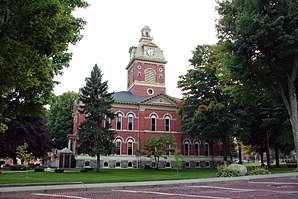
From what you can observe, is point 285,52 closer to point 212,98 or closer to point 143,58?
point 212,98

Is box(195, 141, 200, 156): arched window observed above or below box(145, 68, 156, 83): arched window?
below

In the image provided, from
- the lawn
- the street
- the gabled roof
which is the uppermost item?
the gabled roof

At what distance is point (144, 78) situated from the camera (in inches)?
2016

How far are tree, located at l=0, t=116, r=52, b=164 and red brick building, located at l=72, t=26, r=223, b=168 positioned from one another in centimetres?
454

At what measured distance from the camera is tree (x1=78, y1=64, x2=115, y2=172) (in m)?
32.0

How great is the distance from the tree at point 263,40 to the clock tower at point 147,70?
2804cm

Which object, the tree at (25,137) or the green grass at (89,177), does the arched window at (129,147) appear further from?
the green grass at (89,177)

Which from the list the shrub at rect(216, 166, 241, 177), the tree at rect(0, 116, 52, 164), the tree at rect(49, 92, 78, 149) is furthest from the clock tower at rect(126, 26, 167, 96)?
the shrub at rect(216, 166, 241, 177)

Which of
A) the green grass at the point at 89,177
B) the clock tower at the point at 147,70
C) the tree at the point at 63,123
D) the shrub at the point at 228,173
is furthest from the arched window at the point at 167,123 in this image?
the shrub at the point at 228,173

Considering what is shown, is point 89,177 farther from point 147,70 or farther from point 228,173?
point 147,70

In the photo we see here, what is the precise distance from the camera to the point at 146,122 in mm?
44219

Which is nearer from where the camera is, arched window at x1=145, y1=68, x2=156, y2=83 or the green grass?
the green grass

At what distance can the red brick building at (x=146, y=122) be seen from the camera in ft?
140

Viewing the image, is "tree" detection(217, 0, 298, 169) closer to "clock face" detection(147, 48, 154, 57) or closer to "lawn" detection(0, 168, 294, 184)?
"lawn" detection(0, 168, 294, 184)
